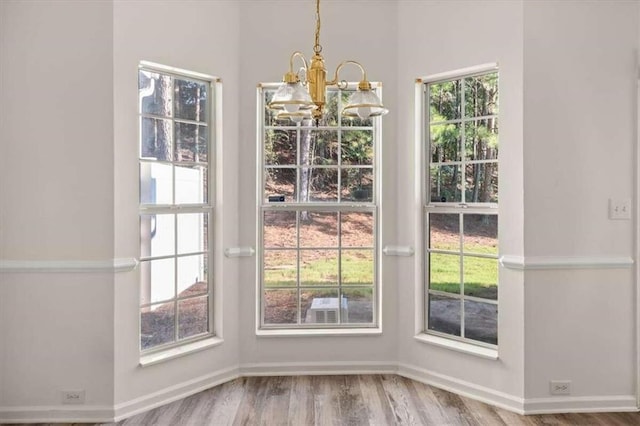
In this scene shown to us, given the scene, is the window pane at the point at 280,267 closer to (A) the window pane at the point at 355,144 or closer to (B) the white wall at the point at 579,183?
(A) the window pane at the point at 355,144

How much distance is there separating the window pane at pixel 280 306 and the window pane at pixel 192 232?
0.64m

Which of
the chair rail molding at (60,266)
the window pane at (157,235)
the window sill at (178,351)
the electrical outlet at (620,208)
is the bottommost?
the window sill at (178,351)

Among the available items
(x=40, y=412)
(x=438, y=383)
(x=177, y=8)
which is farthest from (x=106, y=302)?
(x=438, y=383)

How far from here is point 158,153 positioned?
10.6 ft

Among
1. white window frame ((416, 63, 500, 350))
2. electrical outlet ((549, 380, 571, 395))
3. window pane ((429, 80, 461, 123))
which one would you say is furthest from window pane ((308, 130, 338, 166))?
electrical outlet ((549, 380, 571, 395))

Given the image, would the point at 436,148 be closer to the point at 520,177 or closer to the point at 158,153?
the point at 520,177

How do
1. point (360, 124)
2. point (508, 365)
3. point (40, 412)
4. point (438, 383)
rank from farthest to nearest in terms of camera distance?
point (360, 124), point (438, 383), point (508, 365), point (40, 412)

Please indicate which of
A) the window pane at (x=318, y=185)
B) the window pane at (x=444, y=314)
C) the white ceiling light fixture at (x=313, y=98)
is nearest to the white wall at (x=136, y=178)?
the window pane at (x=444, y=314)

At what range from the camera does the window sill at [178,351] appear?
3116 millimetres

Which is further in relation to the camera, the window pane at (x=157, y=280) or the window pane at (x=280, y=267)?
the window pane at (x=280, y=267)

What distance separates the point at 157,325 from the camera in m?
3.28

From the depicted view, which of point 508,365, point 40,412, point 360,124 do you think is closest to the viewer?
point 40,412

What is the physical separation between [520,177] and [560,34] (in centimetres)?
92

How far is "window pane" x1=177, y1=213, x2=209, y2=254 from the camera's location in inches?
134
